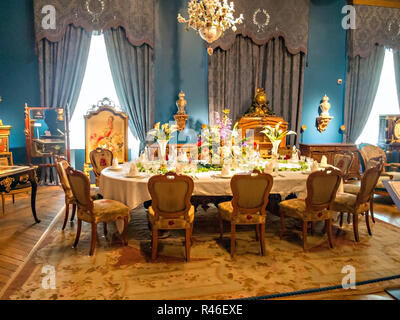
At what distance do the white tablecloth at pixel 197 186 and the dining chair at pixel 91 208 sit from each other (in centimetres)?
14

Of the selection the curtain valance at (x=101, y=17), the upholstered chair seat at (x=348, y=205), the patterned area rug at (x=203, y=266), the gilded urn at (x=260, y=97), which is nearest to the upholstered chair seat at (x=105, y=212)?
the patterned area rug at (x=203, y=266)

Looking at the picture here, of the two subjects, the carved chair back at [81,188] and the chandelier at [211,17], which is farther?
the chandelier at [211,17]

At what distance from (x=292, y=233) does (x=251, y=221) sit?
932 mm

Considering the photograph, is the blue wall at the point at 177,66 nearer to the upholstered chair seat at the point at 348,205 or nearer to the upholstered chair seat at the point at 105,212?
the upholstered chair seat at the point at 105,212

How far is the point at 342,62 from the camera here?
748 centimetres

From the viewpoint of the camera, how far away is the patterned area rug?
8.36ft

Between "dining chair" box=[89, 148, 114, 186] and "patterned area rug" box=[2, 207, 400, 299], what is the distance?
3.35ft

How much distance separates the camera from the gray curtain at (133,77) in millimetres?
6426

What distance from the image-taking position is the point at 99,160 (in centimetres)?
477

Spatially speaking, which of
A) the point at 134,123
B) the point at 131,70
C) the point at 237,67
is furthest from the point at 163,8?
the point at 134,123

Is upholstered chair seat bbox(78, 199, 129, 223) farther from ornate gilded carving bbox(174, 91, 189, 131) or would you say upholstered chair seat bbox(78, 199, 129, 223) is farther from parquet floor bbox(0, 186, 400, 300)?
ornate gilded carving bbox(174, 91, 189, 131)

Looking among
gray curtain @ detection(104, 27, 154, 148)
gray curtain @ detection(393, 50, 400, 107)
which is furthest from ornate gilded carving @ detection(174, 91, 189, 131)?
gray curtain @ detection(393, 50, 400, 107)

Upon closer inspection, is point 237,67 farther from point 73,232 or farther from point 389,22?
point 73,232
